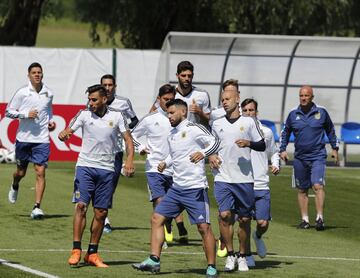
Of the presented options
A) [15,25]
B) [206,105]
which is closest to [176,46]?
[15,25]

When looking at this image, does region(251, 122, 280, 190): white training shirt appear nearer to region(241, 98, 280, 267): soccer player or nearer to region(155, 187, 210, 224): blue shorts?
region(241, 98, 280, 267): soccer player

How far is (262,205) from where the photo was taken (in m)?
16.2

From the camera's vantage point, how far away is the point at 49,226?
19406 millimetres

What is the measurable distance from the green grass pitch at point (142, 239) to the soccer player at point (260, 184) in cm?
25

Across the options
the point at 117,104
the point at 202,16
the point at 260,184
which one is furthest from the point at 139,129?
the point at 202,16

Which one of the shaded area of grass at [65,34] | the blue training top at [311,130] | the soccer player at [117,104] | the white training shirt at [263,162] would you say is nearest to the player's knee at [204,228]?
the white training shirt at [263,162]

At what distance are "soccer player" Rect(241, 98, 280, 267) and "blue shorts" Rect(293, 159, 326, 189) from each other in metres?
3.62

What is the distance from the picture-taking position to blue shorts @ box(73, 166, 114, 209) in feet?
50.1

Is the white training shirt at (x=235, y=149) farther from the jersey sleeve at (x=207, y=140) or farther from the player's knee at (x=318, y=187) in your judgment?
the player's knee at (x=318, y=187)

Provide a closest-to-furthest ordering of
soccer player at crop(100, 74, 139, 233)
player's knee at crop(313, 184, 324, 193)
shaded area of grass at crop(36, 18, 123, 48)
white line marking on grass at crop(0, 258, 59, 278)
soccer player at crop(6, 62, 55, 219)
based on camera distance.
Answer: white line marking on grass at crop(0, 258, 59, 278), soccer player at crop(100, 74, 139, 233), player's knee at crop(313, 184, 324, 193), soccer player at crop(6, 62, 55, 219), shaded area of grass at crop(36, 18, 123, 48)

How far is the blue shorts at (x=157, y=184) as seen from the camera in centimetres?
1705

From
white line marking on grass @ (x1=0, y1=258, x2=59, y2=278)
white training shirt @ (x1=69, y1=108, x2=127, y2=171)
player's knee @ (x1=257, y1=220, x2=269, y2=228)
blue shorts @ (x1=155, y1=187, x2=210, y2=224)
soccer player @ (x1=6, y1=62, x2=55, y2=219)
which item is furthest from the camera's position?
soccer player @ (x1=6, y1=62, x2=55, y2=219)

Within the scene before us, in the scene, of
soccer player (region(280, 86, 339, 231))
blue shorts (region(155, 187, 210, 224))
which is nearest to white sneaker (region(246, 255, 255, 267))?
blue shorts (region(155, 187, 210, 224))

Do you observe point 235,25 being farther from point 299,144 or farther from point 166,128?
point 166,128
